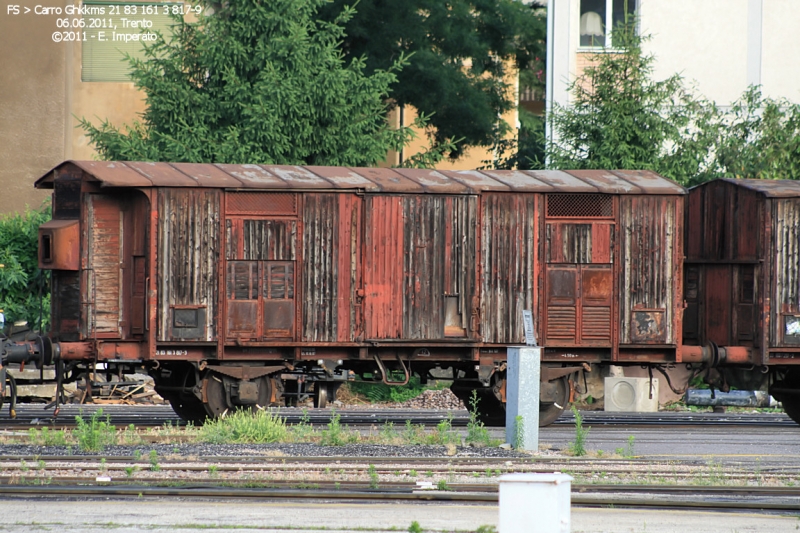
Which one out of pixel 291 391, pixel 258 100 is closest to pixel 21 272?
pixel 258 100

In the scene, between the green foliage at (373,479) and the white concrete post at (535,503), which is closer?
the white concrete post at (535,503)

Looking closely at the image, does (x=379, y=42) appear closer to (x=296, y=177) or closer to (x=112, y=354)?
(x=296, y=177)

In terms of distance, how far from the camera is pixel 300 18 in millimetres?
23688

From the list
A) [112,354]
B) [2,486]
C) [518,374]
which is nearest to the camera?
[2,486]

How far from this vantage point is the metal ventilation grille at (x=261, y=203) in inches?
608

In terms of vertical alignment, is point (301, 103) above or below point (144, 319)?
above

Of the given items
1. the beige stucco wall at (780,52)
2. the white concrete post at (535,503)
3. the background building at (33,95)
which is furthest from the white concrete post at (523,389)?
the beige stucco wall at (780,52)

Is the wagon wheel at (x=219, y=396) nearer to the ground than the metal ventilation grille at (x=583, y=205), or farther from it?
nearer to the ground

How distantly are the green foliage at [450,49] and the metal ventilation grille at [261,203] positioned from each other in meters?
13.5

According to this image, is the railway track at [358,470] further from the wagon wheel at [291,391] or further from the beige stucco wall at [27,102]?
the beige stucco wall at [27,102]

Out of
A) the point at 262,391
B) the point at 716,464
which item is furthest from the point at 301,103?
the point at 716,464

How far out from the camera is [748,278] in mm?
16547

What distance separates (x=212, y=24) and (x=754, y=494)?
17008 millimetres

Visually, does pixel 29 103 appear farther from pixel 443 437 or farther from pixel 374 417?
pixel 443 437
